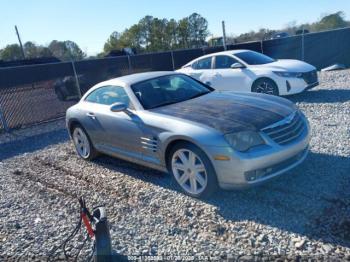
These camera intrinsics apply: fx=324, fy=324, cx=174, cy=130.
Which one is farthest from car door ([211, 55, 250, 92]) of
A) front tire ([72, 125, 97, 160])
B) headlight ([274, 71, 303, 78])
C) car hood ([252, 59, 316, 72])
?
front tire ([72, 125, 97, 160])

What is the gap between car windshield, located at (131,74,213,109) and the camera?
466cm

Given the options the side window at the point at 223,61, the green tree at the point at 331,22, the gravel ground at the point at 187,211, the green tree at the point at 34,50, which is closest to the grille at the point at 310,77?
the side window at the point at 223,61

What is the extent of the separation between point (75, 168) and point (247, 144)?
132 inches

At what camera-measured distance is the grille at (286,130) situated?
11.9 feet

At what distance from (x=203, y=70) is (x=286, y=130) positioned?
627cm

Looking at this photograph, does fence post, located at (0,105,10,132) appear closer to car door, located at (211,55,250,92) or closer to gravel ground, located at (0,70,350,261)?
gravel ground, located at (0,70,350,261)

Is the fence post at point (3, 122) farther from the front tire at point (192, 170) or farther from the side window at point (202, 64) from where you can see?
the front tire at point (192, 170)

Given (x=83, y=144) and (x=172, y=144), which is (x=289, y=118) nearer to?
(x=172, y=144)

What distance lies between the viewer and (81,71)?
38.0 ft

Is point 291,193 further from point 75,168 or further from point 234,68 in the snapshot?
point 234,68

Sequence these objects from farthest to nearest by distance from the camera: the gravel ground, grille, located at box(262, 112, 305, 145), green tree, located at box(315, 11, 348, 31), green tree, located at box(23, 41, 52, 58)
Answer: green tree, located at box(23, 41, 52, 58)
green tree, located at box(315, 11, 348, 31)
grille, located at box(262, 112, 305, 145)
the gravel ground

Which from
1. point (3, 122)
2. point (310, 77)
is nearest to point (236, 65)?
point (310, 77)

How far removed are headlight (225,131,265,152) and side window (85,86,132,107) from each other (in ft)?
5.82

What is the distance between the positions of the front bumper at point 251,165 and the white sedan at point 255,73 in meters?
4.92
